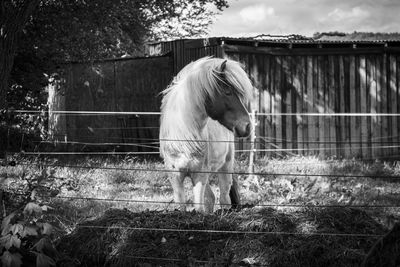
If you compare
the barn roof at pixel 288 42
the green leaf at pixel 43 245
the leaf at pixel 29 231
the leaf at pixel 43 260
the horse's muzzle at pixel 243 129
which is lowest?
the leaf at pixel 43 260

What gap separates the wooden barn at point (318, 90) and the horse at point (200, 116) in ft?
26.0

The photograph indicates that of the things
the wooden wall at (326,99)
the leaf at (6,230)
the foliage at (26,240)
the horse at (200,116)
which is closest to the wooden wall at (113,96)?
the wooden wall at (326,99)

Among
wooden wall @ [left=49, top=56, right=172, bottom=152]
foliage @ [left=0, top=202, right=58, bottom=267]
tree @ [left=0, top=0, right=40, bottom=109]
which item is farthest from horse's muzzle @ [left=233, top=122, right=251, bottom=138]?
wooden wall @ [left=49, top=56, right=172, bottom=152]

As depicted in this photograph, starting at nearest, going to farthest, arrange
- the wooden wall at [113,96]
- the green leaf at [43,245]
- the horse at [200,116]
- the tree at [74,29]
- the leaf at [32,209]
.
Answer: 1. the green leaf at [43,245]
2. the leaf at [32,209]
3. the horse at [200,116]
4. the tree at [74,29]
5. the wooden wall at [113,96]

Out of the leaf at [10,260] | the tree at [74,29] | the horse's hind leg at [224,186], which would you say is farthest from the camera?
the tree at [74,29]

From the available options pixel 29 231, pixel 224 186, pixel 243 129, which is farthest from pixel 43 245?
pixel 224 186

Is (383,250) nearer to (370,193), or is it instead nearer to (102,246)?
(102,246)

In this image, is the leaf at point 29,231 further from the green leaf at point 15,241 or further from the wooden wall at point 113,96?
the wooden wall at point 113,96

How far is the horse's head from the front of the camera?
19.2 ft

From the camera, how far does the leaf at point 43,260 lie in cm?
421

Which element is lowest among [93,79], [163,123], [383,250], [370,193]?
[370,193]

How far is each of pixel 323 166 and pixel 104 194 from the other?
17.9 feet

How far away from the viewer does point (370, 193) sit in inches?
393

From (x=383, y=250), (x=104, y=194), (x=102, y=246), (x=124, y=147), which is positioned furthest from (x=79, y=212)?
(x=124, y=147)
